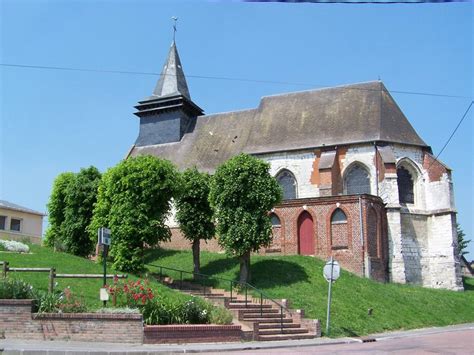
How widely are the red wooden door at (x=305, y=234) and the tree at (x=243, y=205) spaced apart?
6.73 m

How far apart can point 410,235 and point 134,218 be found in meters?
17.8

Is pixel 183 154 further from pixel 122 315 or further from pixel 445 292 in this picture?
pixel 122 315

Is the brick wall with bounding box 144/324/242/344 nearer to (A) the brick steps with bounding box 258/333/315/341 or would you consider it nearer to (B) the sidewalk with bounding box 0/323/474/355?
(B) the sidewalk with bounding box 0/323/474/355

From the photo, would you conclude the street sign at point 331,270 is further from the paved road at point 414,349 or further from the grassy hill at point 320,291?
the paved road at point 414,349

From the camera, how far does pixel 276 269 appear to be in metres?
26.2

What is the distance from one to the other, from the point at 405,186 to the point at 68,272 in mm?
22260

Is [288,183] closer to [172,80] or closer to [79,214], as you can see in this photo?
[79,214]

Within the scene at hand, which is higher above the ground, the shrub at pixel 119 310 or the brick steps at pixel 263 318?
the shrub at pixel 119 310

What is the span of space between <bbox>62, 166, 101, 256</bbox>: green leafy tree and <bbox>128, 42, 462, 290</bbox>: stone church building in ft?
23.2

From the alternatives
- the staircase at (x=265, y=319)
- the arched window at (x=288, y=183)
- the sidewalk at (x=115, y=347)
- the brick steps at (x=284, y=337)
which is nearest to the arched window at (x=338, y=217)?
the arched window at (x=288, y=183)

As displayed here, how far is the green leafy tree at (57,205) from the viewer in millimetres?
32562

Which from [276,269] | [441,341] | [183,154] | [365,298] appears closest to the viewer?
[441,341]

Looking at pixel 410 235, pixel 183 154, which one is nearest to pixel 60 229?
pixel 183 154

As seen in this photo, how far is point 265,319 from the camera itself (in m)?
18.6
